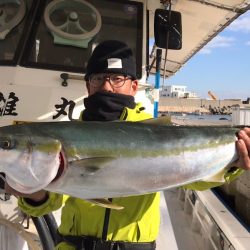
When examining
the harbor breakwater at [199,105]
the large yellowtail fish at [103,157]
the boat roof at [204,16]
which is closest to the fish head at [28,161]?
the large yellowtail fish at [103,157]

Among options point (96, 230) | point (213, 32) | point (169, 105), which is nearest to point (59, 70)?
point (96, 230)

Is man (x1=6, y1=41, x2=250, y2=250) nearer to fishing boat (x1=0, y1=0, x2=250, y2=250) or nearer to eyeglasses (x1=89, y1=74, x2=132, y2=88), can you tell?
eyeglasses (x1=89, y1=74, x2=132, y2=88)

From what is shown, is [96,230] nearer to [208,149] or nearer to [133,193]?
[133,193]

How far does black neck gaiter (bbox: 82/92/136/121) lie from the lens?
2396mm

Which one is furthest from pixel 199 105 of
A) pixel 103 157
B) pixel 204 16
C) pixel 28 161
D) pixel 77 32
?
pixel 28 161

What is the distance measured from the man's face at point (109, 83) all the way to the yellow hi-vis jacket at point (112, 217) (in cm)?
60

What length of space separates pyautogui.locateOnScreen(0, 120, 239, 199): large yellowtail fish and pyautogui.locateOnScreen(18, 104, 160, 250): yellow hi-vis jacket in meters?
0.32

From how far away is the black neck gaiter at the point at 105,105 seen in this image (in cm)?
240

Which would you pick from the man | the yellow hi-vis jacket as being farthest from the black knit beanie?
the yellow hi-vis jacket

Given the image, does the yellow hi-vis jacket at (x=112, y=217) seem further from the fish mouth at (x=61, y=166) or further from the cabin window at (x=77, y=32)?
the cabin window at (x=77, y=32)

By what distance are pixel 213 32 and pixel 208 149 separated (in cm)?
508

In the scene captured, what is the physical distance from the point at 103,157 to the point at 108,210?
0.45 metres

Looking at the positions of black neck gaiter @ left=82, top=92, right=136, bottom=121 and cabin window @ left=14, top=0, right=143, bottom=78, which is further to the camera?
cabin window @ left=14, top=0, right=143, bottom=78

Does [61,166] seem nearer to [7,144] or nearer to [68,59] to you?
[7,144]
